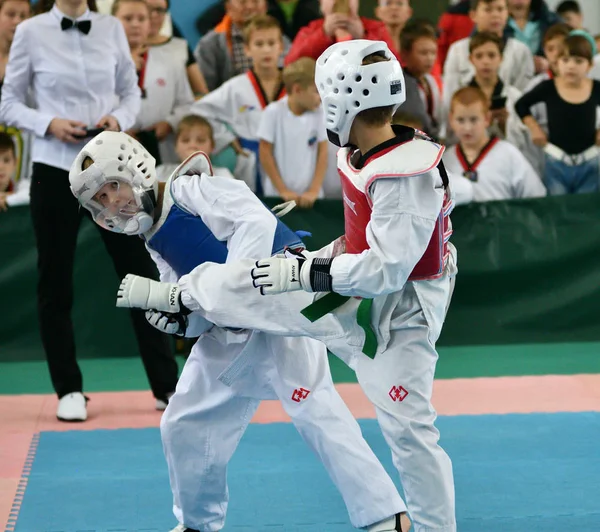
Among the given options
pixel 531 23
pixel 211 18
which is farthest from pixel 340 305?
pixel 211 18

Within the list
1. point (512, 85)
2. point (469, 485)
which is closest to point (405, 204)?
point (469, 485)

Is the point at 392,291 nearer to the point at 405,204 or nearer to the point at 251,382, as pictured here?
the point at 405,204

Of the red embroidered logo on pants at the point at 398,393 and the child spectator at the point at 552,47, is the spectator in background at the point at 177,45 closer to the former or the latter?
the child spectator at the point at 552,47

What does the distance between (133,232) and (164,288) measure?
429 millimetres

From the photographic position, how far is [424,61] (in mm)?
7840

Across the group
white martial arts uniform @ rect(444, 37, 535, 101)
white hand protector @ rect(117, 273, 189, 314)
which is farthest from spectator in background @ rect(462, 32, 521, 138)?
white hand protector @ rect(117, 273, 189, 314)

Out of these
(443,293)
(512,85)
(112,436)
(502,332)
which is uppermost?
(443,293)

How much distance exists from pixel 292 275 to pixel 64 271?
286 centimetres

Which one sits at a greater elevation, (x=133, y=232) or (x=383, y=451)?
(x=133, y=232)

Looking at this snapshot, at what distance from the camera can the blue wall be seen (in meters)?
10.8

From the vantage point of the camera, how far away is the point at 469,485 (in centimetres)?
484

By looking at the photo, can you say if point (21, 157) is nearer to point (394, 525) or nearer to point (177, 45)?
point (177, 45)

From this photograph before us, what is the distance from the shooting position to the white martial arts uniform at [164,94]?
7.54m

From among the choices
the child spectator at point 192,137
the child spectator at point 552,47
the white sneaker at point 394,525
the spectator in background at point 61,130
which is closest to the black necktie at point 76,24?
the spectator in background at point 61,130
